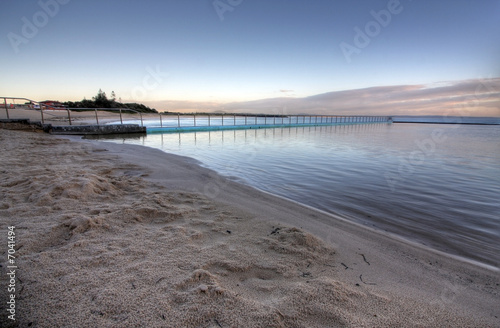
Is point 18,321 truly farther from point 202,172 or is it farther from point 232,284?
point 202,172

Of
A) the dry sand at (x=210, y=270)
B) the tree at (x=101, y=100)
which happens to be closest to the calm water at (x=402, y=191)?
the dry sand at (x=210, y=270)

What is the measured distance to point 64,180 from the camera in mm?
2938

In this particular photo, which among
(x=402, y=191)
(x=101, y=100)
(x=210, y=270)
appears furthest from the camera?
(x=101, y=100)

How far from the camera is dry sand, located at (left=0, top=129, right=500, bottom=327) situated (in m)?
1.16

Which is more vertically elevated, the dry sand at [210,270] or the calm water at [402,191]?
the dry sand at [210,270]

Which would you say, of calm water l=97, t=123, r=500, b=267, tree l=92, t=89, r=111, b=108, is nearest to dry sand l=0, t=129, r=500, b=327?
calm water l=97, t=123, r=500, b=267

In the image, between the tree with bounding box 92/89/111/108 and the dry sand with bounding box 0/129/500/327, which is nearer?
the dry sand with bounding box 0/129/500/327

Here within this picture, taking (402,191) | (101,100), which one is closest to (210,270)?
(402,191)

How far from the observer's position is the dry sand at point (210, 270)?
1.16 meters

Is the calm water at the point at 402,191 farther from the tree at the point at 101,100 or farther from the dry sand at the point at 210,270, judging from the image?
the tree at the point at 101,100

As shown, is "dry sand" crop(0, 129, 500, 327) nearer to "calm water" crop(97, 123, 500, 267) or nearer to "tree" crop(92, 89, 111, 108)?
"calm water" crop(97, 123, 500, 267)

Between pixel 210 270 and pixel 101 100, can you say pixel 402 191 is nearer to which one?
pixel 210 270

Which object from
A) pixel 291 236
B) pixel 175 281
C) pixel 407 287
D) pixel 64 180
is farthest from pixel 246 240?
pixel 64 180

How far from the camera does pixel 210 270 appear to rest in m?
1.52
